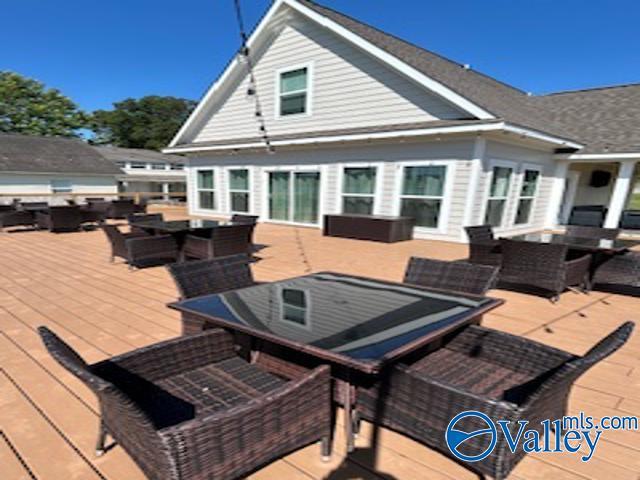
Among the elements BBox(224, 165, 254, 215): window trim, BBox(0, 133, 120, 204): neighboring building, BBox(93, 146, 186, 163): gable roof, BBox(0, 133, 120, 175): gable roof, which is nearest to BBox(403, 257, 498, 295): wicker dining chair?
BBox(224, 165, 254, 215): window trim

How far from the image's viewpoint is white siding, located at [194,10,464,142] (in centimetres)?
778

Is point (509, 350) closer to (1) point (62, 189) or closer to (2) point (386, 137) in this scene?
(2) point (386, 137)

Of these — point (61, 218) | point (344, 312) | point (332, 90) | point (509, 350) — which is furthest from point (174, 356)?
point (61, 218)

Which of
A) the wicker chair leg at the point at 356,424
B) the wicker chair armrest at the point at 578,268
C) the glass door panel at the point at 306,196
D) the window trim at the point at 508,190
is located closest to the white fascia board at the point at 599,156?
the window trim at the point at 508,190

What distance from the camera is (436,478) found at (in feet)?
4.92

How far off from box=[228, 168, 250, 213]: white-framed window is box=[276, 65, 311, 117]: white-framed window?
7.50 feet

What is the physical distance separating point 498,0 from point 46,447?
13.1 metres

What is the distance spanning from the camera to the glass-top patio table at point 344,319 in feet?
4.80

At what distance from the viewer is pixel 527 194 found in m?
8.90

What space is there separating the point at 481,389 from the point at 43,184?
2513 cm

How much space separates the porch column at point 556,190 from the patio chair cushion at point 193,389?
10.8m

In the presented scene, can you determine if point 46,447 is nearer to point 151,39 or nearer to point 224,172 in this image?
point 224,172

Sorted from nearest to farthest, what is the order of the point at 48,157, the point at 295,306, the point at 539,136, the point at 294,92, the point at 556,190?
the point at 295,306
the point at 539,136
the point at 294,92
the point at 556,190
the point at 48,157

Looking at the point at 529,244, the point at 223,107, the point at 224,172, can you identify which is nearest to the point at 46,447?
the point at 529,244
